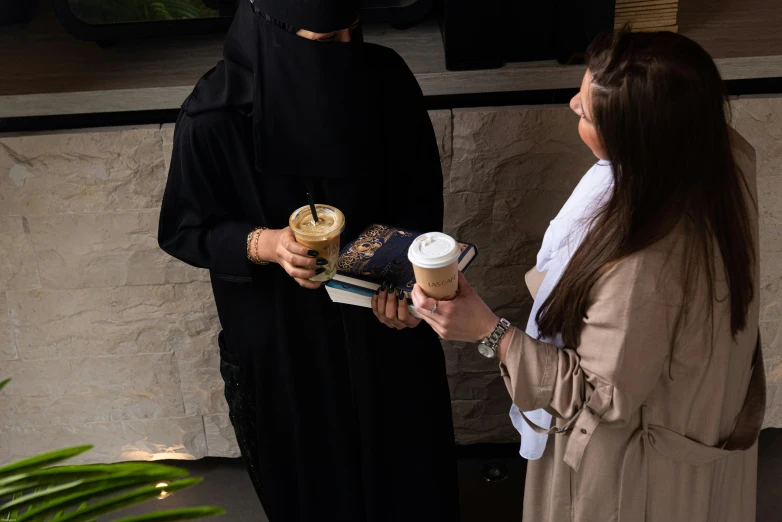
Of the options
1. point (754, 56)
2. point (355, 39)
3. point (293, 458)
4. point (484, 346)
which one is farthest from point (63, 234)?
point (754, 56)

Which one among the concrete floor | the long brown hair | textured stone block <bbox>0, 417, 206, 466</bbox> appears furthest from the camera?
textured stone block <bbox>0, 417, 206, 466</bbox>

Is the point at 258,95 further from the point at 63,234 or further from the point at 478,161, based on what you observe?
the point at 63,234

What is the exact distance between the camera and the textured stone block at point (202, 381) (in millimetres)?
2488

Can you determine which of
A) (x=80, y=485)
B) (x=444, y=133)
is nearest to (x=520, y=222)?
(x=444, y=133)

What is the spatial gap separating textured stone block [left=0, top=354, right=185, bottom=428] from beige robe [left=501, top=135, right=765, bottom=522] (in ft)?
4.61

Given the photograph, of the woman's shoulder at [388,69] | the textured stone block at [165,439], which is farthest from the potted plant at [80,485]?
the textured stone block at [165,439]

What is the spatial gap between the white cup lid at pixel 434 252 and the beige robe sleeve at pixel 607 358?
20cm

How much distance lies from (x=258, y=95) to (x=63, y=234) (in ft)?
3.31

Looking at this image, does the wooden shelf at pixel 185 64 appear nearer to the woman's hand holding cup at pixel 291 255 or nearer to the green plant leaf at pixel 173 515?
the woman's hand holding cup at pixel 291 255

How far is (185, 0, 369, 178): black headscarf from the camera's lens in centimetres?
146

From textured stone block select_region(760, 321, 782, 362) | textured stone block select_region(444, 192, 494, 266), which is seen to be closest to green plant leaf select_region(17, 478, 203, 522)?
textured stone block select_region(444, 192, 494, 266)

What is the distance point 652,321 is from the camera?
1.27 metres

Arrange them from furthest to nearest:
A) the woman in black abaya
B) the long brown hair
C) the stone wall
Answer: the stone wall < the woman in black abaya < the long brown hair

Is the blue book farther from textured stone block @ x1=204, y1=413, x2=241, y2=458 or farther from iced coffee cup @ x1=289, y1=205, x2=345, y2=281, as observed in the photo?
textured stone block @ x1=204, y1=413, x2=241, y2=458
